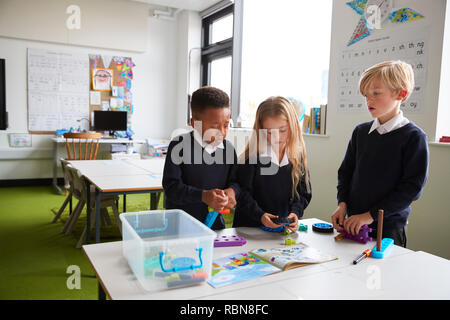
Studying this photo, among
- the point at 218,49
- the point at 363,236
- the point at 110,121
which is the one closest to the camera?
the point at 363,236

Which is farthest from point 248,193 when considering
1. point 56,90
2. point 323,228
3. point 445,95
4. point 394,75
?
point 56,90

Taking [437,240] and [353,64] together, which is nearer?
[437,240]

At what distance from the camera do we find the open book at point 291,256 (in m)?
1.07

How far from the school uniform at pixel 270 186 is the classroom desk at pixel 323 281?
0.30 meters

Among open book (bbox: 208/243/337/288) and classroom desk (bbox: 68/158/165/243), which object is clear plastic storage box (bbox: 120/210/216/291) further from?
classroom desk (bbox: 68/158/165/243)

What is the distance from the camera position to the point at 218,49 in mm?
5438

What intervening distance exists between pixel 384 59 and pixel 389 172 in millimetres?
1552

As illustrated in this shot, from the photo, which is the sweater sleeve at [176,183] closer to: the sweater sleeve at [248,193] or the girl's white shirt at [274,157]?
the sweater sleeve at [248,193]

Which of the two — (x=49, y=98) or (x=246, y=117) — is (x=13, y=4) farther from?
(x=246, y=117)

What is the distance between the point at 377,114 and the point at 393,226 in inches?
17.4

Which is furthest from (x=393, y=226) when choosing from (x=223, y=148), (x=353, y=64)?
(x=353, y=64)

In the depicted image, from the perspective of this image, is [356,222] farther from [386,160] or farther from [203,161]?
[203,161]

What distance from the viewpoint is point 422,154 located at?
133 cm

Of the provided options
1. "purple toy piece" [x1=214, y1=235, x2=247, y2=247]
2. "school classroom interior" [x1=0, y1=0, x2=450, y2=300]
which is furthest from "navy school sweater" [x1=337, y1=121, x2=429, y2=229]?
"school classroom interior" [x1=0, y1=0, x2=450, y2=300]
